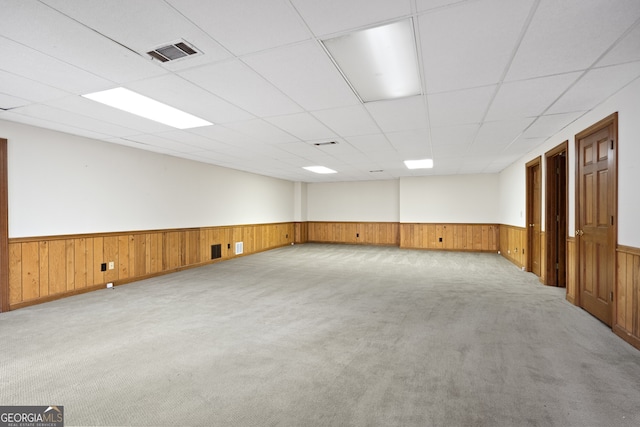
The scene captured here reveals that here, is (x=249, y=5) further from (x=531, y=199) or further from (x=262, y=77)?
(x=531, y=199)

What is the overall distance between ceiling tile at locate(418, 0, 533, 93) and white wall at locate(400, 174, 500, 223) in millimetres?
7629

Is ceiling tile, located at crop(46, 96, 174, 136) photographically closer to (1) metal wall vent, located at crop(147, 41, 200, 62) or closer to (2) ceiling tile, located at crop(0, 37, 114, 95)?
(2) ceiling tile, located at crop(0, 37, 114, 95)

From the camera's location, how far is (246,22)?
6.40 feet

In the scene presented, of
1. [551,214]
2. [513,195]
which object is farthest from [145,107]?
[513,195]

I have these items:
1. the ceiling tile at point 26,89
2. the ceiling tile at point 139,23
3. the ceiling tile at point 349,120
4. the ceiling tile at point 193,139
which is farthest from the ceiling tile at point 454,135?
the ceiling tile at point 26,89

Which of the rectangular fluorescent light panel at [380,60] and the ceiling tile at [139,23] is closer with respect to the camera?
the ceiling tile at [139,23]

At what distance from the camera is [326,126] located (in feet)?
14.0

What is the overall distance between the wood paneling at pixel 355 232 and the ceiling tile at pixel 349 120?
7.14 metres

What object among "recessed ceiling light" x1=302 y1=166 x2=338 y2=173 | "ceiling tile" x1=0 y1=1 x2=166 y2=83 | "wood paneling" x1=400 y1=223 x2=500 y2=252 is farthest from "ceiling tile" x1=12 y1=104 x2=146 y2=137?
"wood paneling" x1=400 y1=223 x2=500 y2=252

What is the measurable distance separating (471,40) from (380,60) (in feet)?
2.20

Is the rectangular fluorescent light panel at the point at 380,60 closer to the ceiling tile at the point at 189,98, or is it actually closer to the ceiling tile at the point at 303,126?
the ceiling tile at the point at 303,126

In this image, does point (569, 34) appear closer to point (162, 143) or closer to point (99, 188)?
point (162, 143)

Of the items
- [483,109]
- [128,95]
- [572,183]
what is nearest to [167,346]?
[128,95]

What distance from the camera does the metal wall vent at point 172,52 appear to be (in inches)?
87.8
